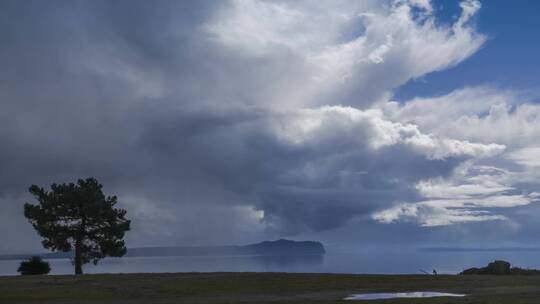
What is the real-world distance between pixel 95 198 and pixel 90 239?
5.16 m

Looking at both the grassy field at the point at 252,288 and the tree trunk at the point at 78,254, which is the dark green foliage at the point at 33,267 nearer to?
the tree trunk at the point at 78,254

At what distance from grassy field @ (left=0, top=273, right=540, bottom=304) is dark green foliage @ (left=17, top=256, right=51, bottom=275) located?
21.9m

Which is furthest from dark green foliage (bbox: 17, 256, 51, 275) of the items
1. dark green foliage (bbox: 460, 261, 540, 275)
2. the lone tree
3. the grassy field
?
dark green foliage (bbox: 460, 261, 540, 275)

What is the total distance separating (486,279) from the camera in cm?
4944

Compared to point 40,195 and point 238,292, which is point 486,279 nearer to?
point 238,292

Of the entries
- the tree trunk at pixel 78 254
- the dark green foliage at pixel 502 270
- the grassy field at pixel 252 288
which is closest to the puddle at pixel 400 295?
the grassy field at pixel 252 288

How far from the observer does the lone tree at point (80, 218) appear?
63750mm

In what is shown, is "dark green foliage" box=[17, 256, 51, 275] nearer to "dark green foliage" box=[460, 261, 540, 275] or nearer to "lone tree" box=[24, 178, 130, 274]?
"lone tree" box=[24, 178, 130, 274]

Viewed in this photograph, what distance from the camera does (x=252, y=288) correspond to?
4359 cm

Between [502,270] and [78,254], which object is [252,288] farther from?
[502,270]

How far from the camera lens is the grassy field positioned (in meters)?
35.7

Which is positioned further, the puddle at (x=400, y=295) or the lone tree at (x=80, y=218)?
the lone tree at (x=80, y=218)

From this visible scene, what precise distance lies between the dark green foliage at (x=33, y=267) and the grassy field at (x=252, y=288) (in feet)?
71.9

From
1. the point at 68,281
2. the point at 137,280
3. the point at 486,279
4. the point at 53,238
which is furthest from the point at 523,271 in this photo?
the point at 53,238
